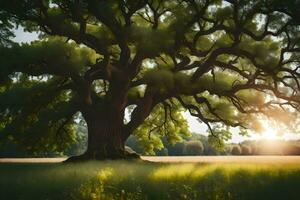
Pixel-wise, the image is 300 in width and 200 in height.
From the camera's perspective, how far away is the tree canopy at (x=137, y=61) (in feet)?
77.7

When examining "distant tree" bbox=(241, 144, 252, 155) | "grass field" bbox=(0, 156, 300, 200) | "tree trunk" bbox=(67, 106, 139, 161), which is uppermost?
"distant tree" bbox=(241, 144, 252, 155)

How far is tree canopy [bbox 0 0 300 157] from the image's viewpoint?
2369 cm

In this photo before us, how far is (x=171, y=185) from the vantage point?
12.9 metres

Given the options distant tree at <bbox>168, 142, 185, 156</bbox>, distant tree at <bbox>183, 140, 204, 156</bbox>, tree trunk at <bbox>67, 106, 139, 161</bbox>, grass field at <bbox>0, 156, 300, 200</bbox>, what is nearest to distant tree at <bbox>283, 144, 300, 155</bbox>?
tree trunk at <bbox>67, 106, 139, 161</bbox>

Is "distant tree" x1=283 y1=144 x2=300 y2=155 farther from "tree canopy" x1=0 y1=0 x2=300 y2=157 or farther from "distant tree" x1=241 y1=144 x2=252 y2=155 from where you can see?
"tree canopy" x1=0 y1=0 x2=300 y2=157

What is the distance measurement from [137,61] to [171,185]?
15921 mm

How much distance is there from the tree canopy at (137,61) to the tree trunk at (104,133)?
64 millimetres

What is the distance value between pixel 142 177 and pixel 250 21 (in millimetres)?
12628

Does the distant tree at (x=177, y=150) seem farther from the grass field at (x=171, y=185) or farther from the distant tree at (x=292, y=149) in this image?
the grass field at (x=171, y=185)

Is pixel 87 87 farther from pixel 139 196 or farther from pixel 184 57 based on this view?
pixel 139 196

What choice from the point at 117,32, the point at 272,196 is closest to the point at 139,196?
the point at 272,196

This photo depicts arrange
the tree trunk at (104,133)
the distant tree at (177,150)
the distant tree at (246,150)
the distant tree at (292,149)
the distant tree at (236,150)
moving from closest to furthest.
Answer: the tree trunk at (104,133)
the distant tree at (292,149)
the distant tree at (246,150)
the distant tree at (236,150)
the distant tree at (177,150)

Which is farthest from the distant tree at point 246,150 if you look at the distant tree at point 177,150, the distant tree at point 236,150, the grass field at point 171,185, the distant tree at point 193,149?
the grass field at point 171,185

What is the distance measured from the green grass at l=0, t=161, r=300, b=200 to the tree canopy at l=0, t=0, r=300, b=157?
386 inches
